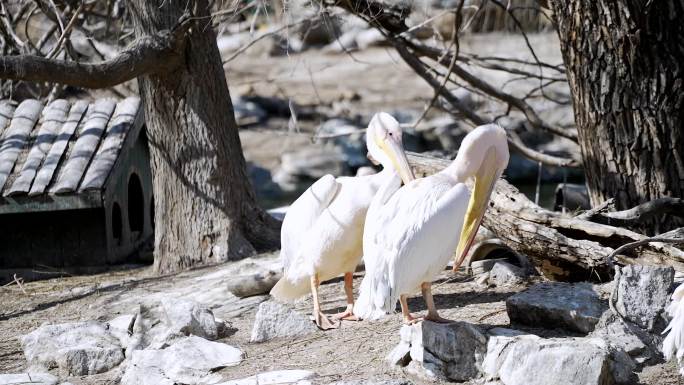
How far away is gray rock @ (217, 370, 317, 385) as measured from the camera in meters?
3.88

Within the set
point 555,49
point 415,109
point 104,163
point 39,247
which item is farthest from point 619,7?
point 555,49

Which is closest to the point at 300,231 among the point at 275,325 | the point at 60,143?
the point at 275,325

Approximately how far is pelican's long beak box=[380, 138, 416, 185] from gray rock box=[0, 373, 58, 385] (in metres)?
1.81

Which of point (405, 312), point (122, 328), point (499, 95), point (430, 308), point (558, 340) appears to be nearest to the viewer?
Answer: point (558, 340)

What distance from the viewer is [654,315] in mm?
4020

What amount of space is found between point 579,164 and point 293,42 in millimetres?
14421

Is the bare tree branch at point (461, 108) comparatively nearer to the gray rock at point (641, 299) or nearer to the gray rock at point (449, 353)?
the gray rock at point (641, 299)

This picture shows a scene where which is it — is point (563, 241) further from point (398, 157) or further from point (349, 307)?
point (349, 307)

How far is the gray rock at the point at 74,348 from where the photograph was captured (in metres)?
4.52

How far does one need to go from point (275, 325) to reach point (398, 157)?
972 mm

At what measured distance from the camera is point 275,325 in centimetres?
459

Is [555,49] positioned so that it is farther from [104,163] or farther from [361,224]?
[361,224]

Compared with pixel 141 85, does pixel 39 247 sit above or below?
below

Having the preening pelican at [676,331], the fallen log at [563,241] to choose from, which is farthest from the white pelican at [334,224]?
the preening pelican at [676,331]
